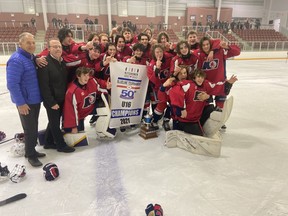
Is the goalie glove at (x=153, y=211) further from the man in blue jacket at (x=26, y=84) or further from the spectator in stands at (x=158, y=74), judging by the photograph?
the spectator in stands at (x=158, y=74)

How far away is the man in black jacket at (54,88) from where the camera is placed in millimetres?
2539

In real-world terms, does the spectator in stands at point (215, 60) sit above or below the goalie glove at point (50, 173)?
above

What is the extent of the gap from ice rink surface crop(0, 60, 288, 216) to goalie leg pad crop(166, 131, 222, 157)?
0.07m

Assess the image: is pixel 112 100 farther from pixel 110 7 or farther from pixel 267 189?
pixel 110 7

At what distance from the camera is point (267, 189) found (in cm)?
225

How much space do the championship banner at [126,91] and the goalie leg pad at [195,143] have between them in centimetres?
74

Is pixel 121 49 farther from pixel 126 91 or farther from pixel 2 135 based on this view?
pixel 2 135

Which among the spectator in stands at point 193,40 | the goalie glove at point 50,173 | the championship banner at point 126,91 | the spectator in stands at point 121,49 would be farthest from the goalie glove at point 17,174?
the spectator in stands at point 193,40

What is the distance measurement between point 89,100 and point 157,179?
133 centimetres

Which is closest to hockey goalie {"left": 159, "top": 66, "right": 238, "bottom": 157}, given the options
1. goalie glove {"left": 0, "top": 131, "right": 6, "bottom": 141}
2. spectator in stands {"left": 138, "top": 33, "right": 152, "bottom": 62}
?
spectator in stands {"left": 138, "top": 33, "right": 152, "bottom": 62}

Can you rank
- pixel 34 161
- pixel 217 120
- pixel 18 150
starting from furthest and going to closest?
pixel 217 120, pixel 18 150, pixel 34 161

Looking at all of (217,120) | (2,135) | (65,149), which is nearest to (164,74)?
(217,120)

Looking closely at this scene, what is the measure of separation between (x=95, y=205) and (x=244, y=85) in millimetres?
5866

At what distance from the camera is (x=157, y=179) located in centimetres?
240
